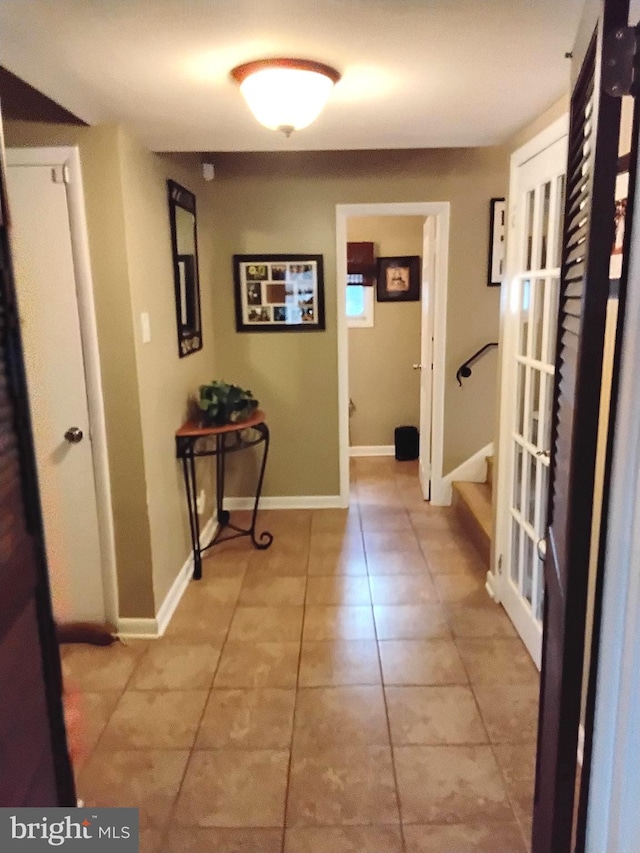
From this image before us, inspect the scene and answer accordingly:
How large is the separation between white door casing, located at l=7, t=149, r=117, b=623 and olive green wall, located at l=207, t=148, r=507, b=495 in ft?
5.57

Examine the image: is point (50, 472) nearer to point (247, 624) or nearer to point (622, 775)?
point (247, 624)

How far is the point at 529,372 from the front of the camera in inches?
101

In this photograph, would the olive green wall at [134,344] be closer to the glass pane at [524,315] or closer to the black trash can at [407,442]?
the glass pane at [524,315]

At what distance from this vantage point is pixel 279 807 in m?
1.87

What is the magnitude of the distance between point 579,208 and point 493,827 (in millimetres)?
1666

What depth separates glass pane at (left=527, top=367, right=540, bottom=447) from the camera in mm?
2492

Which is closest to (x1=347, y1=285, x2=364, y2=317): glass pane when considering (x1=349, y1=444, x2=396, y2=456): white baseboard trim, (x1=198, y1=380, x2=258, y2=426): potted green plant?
(x1=349, y1=444, x2=396, y2=456): white baseboard trim

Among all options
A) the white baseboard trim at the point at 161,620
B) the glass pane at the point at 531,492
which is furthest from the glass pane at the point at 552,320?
the white baseboard trim at the point at 161,620

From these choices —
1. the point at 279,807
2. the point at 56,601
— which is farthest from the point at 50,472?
the point at 279,807

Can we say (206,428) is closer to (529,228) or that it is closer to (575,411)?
(529,228)

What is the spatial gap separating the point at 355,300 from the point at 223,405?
242 cm

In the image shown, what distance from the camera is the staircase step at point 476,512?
138 inches

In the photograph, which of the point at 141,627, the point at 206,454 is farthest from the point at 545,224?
the point at 141,627

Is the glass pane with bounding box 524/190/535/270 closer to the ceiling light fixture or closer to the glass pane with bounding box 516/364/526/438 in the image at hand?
the glass pane with bounding box 516/364/526/438
